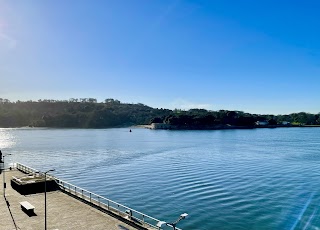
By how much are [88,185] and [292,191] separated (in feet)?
115

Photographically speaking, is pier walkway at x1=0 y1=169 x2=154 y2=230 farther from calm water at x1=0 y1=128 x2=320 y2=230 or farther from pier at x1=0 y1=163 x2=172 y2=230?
calm water at x1=0 y1=128 x2=320 y2=230

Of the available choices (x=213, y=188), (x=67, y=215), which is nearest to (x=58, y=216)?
(x=67, y=215)

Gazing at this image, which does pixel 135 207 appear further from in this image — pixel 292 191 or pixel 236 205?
pixel 292 191

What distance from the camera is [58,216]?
3147cm

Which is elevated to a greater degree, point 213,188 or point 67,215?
point 67,215

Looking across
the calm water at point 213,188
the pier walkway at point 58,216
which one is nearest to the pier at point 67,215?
the pier walkway at point 58,216

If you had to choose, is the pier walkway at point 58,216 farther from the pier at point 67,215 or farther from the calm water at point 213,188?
the calm water at point 213,188

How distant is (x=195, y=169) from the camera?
7294 cm

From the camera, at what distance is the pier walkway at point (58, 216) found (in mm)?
28438

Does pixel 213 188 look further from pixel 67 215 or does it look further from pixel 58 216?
pixel 58 216

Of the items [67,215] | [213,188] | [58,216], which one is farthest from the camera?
[213,188]

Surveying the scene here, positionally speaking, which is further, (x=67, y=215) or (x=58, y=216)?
(x=67, y=215)

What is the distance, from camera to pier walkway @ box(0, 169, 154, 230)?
93.3 feet

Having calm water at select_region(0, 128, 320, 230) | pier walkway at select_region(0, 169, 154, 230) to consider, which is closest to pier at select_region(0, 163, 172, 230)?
pier walkway at select_region(0, 169, 154, 230)
